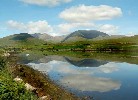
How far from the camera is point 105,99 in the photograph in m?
42.2

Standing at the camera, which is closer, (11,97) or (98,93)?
(11,97)

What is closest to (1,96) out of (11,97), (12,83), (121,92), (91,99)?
(11,97)

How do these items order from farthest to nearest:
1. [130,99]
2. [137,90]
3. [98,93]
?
1. [137,90]
2. [98,93]
3. [130,99]

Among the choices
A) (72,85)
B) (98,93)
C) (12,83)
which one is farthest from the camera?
(72,85)

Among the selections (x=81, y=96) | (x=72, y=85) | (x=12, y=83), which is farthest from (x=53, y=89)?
(x=12, y=83)

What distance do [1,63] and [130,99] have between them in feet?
66.6

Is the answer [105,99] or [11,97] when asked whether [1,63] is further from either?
[11,97]

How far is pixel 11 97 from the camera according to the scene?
24516mm

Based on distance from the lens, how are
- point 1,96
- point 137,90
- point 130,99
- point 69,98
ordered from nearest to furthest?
point 1,96 < point 69,98 < point 130,99 < point 137,90

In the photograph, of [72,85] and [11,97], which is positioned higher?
[11,97]

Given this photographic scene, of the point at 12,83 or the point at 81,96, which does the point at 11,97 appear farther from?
the point at 81,96

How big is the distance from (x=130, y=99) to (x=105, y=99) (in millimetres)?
3784

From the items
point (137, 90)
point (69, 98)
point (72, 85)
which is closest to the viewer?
point (69, 98)

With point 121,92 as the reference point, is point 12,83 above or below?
above
